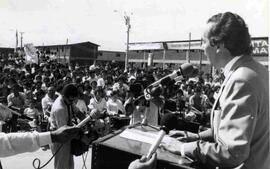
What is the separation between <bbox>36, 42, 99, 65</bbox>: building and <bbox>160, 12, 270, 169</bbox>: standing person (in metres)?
58.3

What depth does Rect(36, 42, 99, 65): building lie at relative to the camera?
200 ft

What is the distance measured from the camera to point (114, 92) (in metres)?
10.2

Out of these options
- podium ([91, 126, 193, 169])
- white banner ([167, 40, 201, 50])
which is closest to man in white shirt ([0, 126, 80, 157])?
podium ([91, 126, 193, 169])

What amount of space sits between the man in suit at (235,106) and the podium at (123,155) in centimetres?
8

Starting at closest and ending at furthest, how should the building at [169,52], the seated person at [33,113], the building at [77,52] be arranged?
the seated person at [33,113], the building at [169,52], the building at [77,52]

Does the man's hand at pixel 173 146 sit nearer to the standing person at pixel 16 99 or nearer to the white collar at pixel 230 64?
the white collar at pixel 230 64

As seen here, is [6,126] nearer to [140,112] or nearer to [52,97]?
[52,97]

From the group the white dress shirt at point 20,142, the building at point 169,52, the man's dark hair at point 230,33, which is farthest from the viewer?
the building at point 169,52

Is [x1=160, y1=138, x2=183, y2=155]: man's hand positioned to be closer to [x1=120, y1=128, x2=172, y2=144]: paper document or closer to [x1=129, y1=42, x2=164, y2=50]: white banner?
[x1=120, y1=128, x2=172, y2=144]: paper document

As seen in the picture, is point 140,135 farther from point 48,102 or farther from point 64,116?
point 48,102

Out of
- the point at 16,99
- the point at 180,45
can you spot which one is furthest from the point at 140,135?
the point at 180,45

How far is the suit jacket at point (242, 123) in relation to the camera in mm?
1878

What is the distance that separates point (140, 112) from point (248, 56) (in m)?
4.43

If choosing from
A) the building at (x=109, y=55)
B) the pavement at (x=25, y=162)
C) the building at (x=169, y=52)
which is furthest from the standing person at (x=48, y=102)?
the building at (x=109, y=55)
